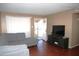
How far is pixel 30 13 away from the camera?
191 cm

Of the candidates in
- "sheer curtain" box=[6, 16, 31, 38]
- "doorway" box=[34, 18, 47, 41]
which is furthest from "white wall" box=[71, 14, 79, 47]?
"sheer curtain" box=[6, 16, 31, 38]

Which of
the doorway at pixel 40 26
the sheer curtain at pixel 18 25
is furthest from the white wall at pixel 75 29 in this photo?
the sheer curtain at pixel 18 25

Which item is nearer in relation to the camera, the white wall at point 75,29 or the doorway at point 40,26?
the doorway at point 40,26

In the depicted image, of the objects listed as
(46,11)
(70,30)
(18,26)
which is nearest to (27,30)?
(18,26)

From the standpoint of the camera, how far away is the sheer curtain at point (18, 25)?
1.99 meters

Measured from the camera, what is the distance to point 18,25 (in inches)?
81.7

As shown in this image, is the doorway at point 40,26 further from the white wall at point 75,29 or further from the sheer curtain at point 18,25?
the white wall at point 75,29

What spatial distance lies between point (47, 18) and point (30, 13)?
38 cm

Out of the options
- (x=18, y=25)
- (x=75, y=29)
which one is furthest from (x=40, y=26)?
(x=75, y=29)

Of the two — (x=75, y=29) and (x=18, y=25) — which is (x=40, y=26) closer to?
(x=18, y=25)

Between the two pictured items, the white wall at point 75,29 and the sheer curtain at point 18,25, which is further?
the white wall at point 75,29

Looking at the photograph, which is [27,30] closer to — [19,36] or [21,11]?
[19,36]

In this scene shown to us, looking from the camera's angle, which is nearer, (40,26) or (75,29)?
(40,26)

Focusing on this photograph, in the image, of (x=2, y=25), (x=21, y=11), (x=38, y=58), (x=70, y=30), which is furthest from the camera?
(x=70, y=30)
